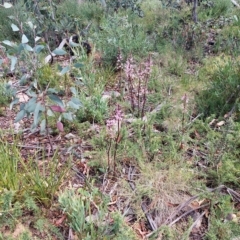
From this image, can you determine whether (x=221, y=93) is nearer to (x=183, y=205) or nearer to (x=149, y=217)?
(x=183, y=205)

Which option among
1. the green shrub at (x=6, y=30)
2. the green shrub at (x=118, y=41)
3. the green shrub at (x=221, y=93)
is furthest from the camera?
the green shrub at (x=6, y=30)

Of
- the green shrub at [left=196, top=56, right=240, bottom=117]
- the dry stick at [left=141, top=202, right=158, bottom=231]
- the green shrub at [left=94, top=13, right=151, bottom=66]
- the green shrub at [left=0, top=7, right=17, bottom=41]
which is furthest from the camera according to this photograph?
the green shrub at [left=0, top=7, right=17, bottom=41]

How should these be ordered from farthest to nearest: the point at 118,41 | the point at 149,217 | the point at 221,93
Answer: the point at 118,41 < the point at 221,93 < the point at 149,217

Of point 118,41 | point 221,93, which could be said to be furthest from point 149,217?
point 118,41

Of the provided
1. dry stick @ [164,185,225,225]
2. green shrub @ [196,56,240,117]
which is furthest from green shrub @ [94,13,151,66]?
dry stick @ [164,185,225,225]

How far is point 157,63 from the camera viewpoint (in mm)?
3453

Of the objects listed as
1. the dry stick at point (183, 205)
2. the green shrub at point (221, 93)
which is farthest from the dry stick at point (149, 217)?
the green shrub at point (221, 93)

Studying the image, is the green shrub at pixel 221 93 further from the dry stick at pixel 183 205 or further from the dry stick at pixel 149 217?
the dry stick at pixel 149 217

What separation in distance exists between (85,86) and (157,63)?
96cm

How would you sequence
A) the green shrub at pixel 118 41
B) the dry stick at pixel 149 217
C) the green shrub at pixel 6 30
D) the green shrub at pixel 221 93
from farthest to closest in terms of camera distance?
1. the green shrub at pixel 6 30
2. the green shrub at pixel 118 41
3. the green shrub at pixel 221 93
4. the dry stick at pixel 149 217

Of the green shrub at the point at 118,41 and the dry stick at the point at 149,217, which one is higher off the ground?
the green shrub at the point at 118,41

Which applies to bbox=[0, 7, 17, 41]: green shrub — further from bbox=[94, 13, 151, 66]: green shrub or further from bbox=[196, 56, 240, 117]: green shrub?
bbox=[196, 56, 240, 117]: green shrub

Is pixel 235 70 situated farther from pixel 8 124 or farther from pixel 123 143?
pixel 8 124

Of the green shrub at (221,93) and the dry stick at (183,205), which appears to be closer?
the dry stick at (183,205)
